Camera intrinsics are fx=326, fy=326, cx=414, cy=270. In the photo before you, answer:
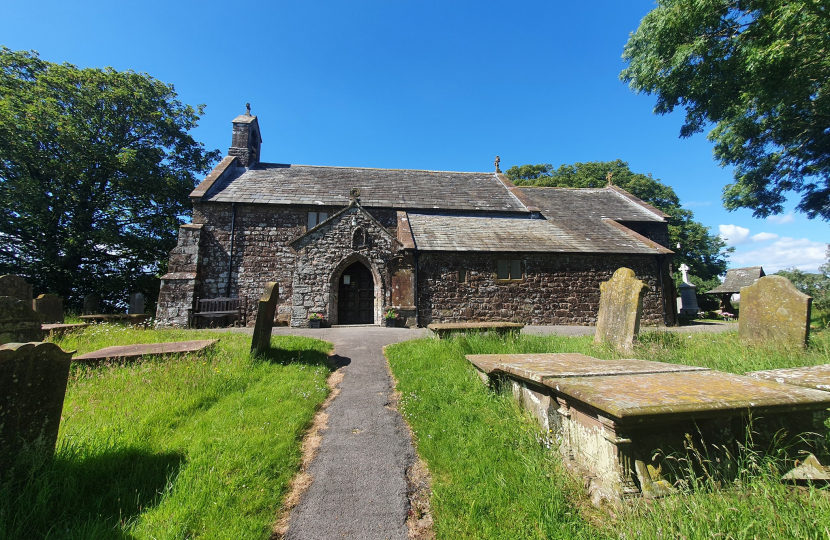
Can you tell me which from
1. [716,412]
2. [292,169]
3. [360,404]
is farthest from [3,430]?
[292,169]

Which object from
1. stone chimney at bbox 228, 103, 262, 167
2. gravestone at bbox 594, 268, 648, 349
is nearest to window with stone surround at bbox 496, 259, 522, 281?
gravestone at bbox 594, 268, 648, 349

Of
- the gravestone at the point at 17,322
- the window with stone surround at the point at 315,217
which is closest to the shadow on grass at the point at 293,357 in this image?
the gravestone at the point at 17,322

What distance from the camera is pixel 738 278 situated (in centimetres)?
2609

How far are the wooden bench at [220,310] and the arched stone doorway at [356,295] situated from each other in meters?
4.47

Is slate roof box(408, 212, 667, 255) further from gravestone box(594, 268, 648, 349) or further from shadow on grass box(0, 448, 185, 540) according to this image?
shadow on grass box(0, 448, 185, 540)

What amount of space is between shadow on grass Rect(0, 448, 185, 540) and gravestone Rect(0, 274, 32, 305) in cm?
717

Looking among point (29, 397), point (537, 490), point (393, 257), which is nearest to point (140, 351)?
point (29, 397)

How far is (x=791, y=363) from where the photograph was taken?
4.75 m

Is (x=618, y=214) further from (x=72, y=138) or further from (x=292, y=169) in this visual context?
(x=72, y=138)

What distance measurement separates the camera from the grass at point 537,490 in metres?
1.68

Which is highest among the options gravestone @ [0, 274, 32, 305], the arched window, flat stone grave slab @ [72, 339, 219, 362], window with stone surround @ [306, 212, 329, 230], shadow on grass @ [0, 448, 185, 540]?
window with stone surround @ [306, 212, 329, 230]

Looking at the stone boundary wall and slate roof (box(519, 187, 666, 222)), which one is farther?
slate roof (box(519, 187, 666, 222))

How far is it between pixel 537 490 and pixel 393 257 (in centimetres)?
1160

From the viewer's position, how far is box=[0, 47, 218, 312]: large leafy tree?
1598cm
